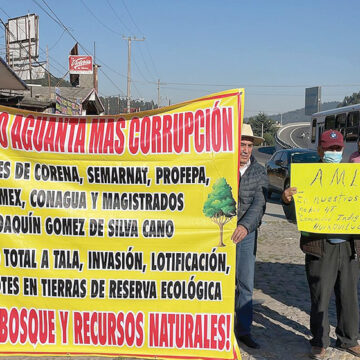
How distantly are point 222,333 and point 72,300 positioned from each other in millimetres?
1220

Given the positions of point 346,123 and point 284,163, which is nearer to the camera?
point 284,163

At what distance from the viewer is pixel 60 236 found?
11.5 feet

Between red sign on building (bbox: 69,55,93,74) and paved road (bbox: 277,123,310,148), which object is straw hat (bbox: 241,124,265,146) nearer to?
red sign on building (bbox: 69,55,93,74)

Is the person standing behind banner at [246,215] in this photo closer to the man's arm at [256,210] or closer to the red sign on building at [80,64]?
the man's arm at [256,210]

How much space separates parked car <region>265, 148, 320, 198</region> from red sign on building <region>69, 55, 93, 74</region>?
2507 centimetres

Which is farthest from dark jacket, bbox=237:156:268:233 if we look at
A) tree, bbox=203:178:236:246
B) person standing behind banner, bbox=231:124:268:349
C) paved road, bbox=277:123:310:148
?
paved road, bbox=277:123:310:148

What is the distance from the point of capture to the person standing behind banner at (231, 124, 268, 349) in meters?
3.80

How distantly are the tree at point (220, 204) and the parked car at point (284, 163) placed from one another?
9961 millimetres

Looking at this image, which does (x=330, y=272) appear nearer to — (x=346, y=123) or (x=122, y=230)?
(x=122, y=230)

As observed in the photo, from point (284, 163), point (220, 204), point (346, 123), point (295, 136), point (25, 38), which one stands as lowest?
point (220, 204)

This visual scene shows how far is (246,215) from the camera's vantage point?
372cm

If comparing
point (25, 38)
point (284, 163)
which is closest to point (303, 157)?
point (284, 163)

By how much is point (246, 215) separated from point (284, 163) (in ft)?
34.9

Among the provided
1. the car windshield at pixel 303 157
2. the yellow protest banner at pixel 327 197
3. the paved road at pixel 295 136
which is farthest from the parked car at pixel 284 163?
the paved road at pixel 295 136
